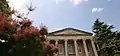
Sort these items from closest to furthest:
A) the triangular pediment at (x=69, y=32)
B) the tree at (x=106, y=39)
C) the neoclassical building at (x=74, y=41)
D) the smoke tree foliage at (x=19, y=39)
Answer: the smoke tree foliage at (x=19, y=39) < the tree at (x=106, y=39) < the neoclassical building at (x=74, y=41) < the triangular pediment at (x=69, y=32)

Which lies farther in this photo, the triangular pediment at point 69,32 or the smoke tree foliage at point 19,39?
the triangular pediment at point 69,32

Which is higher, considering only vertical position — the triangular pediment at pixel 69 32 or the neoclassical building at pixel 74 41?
the triangular pediment at pixel 69 32

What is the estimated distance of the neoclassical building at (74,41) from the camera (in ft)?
119

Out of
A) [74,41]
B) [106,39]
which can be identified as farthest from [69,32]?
[106,39]

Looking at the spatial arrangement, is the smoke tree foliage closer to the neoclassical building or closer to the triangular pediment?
the neoclassical building

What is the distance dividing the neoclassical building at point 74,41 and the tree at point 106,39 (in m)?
1.97

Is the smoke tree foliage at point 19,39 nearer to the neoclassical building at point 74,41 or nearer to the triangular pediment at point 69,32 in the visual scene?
the neoclassical building at point 74,41

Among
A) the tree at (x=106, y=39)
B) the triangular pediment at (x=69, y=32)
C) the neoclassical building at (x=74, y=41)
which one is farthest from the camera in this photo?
the triangular pediment at (x=69, y=32)

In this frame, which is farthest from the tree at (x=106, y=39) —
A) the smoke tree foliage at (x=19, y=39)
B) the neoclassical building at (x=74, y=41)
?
the smoke tree foliage at (x=19, y=39)

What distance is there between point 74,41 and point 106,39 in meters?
5.91

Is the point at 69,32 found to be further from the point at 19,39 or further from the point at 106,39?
the point at 19,39

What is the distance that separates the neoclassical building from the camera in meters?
36.3

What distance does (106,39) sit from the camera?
109 feet

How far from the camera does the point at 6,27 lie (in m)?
11.2
